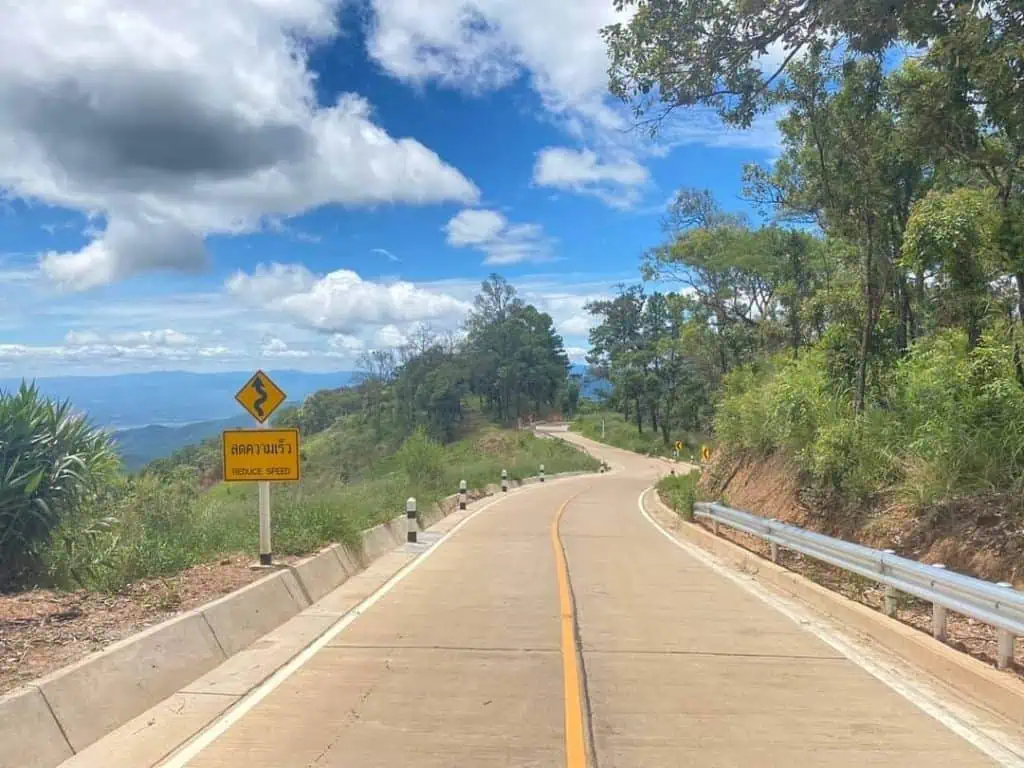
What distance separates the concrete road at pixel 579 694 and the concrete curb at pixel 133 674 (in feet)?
2.62

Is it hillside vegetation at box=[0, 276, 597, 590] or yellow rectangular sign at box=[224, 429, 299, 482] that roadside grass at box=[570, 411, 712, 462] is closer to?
hillside vegetation at box=[0, 276, 597, 590]

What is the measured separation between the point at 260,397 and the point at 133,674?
5523mm

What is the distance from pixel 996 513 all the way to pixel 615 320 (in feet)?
349

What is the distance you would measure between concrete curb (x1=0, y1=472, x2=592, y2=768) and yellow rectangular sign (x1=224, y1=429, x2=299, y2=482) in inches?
50.4

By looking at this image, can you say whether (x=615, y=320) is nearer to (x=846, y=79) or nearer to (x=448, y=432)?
(x=448, y=432)

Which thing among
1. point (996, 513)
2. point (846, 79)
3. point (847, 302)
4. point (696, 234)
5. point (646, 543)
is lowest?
point (646, 543)

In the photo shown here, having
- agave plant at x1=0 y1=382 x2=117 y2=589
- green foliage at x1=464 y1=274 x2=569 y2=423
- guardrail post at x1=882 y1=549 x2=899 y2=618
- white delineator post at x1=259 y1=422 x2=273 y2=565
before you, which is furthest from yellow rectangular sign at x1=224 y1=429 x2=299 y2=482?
green foliage at x1=464 y1=274 x2=569 y2=423

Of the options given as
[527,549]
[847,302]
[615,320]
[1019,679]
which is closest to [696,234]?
[847,302]

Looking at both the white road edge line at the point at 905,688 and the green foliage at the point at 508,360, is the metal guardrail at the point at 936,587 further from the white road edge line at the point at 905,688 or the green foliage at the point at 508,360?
the green foliage at the point at 508,360

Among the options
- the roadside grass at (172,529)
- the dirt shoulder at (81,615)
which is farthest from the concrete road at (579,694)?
the roadside grass at (172,529)

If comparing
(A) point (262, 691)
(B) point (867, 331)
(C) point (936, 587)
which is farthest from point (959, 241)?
(A) point (262, 691)

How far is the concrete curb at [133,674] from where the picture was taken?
5.01 m

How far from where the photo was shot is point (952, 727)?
19.4 feet

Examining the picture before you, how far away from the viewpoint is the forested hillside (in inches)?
381
